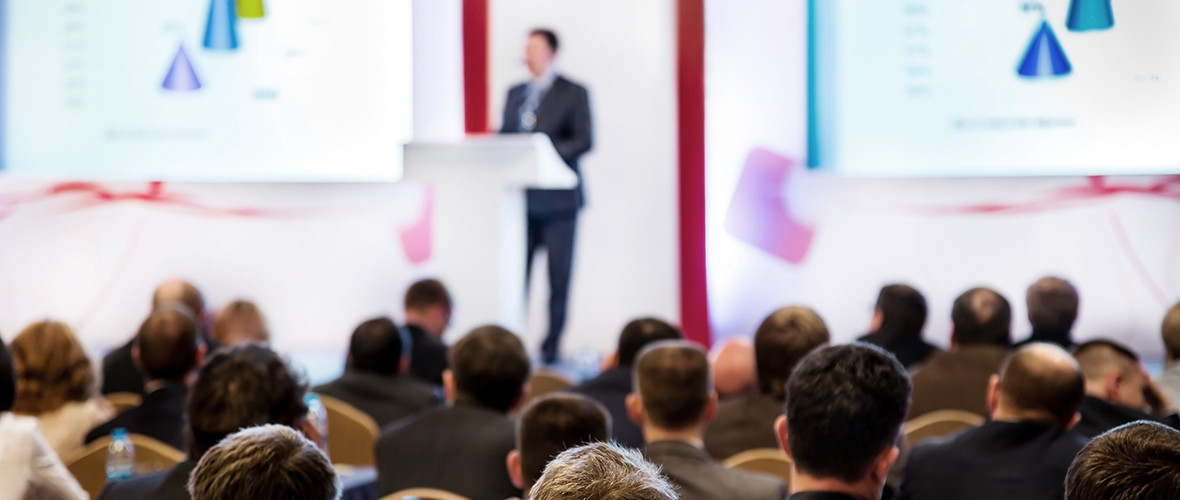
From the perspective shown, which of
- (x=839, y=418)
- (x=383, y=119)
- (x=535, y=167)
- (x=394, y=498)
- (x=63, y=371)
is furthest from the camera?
(x=383, y=119)

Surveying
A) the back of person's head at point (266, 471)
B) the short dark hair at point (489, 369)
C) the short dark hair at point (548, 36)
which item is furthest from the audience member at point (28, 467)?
the short dark hair at point (548, 36)

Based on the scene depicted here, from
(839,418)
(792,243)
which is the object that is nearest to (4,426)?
(839,418)

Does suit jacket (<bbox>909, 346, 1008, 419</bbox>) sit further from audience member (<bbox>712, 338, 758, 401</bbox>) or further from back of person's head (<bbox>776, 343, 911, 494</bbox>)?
back of person's head (<bbox>776, 343, 911, 494</bbox>)

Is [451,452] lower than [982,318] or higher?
lower

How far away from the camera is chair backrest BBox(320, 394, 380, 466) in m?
3.55

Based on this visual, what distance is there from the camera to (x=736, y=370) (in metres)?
3.92

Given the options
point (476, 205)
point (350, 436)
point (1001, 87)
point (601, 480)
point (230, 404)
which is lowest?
point (350, 436)

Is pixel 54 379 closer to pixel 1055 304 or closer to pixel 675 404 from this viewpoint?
pixel 675 404

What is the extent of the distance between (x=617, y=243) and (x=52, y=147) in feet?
12.3

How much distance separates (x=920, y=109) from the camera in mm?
6668

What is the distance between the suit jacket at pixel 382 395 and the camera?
12.8 ft

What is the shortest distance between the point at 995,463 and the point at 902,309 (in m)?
1.99

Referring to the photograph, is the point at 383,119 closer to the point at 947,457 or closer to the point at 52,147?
the point at 52,147

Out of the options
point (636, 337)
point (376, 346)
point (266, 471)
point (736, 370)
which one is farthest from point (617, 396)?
point (266, 471)
